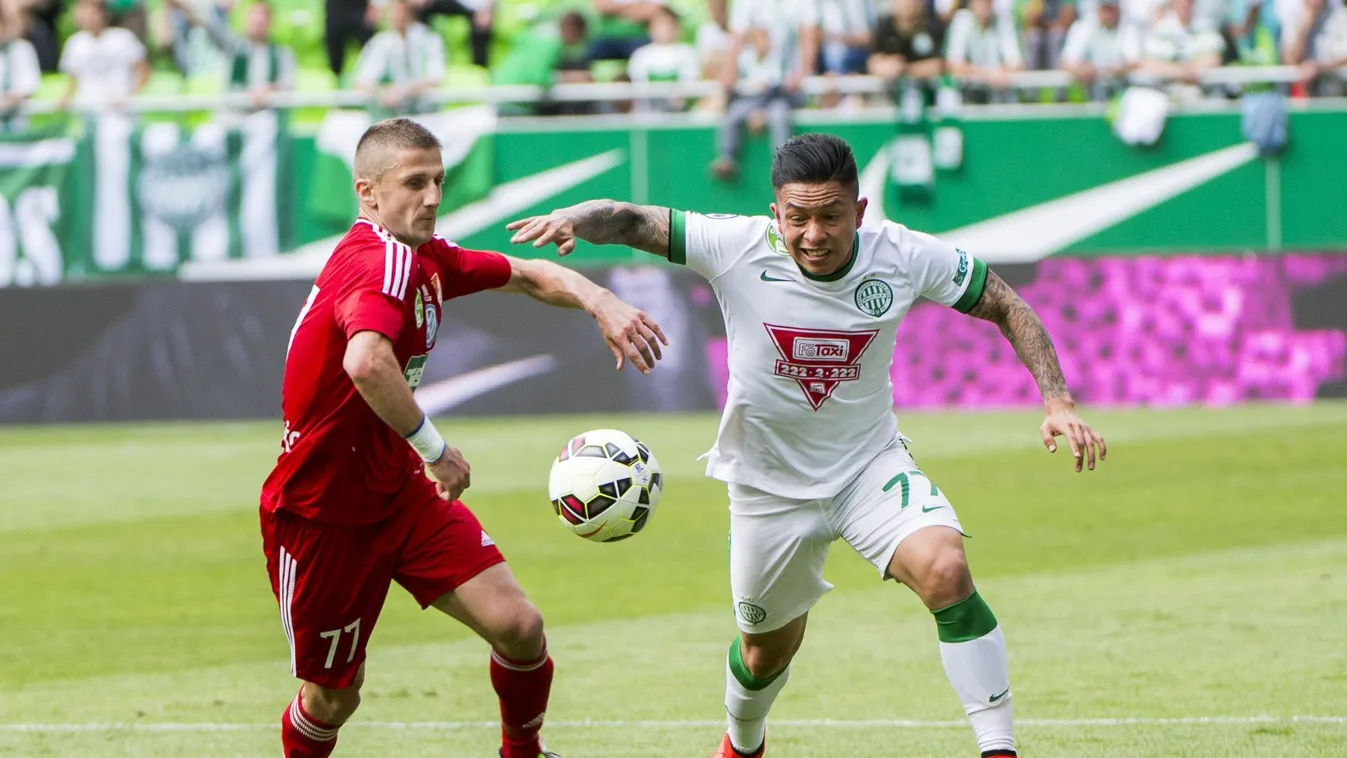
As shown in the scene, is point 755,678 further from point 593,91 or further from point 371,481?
point 593,91

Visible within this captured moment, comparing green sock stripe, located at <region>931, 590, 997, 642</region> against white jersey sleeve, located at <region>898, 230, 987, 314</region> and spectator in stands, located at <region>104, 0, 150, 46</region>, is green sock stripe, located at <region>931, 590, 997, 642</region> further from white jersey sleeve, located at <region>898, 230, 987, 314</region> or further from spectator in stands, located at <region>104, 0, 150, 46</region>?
spectator in stands, located at <region>104, 0, 150, 46</region>

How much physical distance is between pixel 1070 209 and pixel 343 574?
14234 millimetres

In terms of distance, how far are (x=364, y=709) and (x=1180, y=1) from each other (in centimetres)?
1439

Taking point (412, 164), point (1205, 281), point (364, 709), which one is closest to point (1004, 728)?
point (412, 164)

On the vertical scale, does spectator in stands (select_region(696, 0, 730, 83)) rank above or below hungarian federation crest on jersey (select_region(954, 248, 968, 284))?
above

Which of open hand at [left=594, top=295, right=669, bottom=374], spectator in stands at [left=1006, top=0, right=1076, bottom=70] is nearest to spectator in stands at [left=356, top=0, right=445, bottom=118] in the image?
spectator in stands at [left=1006, top=0, right=1076, bottom=70]

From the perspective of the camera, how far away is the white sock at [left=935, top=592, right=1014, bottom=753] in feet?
18.7

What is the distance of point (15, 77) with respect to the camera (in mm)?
20531

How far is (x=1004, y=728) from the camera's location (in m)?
5.72

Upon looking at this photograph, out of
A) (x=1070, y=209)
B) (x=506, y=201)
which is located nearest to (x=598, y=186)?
(x=506, y=201)

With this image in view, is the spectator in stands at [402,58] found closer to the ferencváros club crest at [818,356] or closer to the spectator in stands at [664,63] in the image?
the spectator in stands at [664,63]

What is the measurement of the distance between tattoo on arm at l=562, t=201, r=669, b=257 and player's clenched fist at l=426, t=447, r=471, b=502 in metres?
0.99

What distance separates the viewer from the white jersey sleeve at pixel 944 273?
627 cm

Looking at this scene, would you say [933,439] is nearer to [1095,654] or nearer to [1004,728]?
[1095,654]
